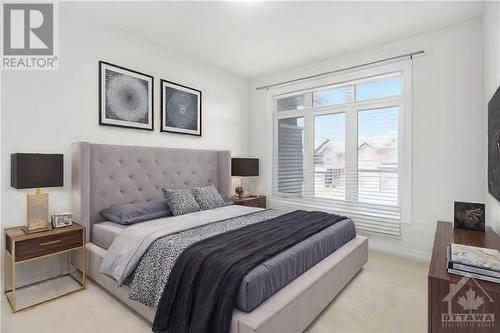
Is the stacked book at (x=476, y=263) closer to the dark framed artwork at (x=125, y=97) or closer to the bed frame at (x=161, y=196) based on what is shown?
the bed frame at (x=161, y=196)

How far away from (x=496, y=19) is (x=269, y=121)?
325cm

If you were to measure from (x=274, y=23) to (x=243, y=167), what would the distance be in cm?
223

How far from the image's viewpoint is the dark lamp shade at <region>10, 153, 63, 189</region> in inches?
87.7

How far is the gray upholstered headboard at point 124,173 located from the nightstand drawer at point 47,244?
271 mm

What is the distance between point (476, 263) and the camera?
1352 mm

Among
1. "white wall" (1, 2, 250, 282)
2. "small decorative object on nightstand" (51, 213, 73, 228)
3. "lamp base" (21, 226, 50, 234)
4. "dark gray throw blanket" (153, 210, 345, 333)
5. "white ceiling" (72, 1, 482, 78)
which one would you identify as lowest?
"dark gray throw blanket" (153, 210, 345, 333)

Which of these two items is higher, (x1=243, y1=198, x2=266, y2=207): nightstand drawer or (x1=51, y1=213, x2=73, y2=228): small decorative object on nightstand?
(x1=51, y1=213, x2=73, y2=228): small decorative object on nightstand

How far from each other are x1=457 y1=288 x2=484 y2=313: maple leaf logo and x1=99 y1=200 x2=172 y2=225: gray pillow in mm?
2655

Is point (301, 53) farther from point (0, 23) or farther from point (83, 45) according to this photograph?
point (0, 23)

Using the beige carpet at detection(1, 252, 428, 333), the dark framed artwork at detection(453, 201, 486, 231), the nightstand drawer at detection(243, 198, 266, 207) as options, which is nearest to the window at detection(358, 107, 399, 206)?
the dark framed artwork at detection(453, 201, 486, 231)

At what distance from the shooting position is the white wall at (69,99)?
2432mm

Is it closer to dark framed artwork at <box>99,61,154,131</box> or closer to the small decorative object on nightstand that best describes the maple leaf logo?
the small decorative object on nightstand

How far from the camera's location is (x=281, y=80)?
464 cm

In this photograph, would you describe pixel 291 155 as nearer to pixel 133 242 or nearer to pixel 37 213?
pixel 133 242
